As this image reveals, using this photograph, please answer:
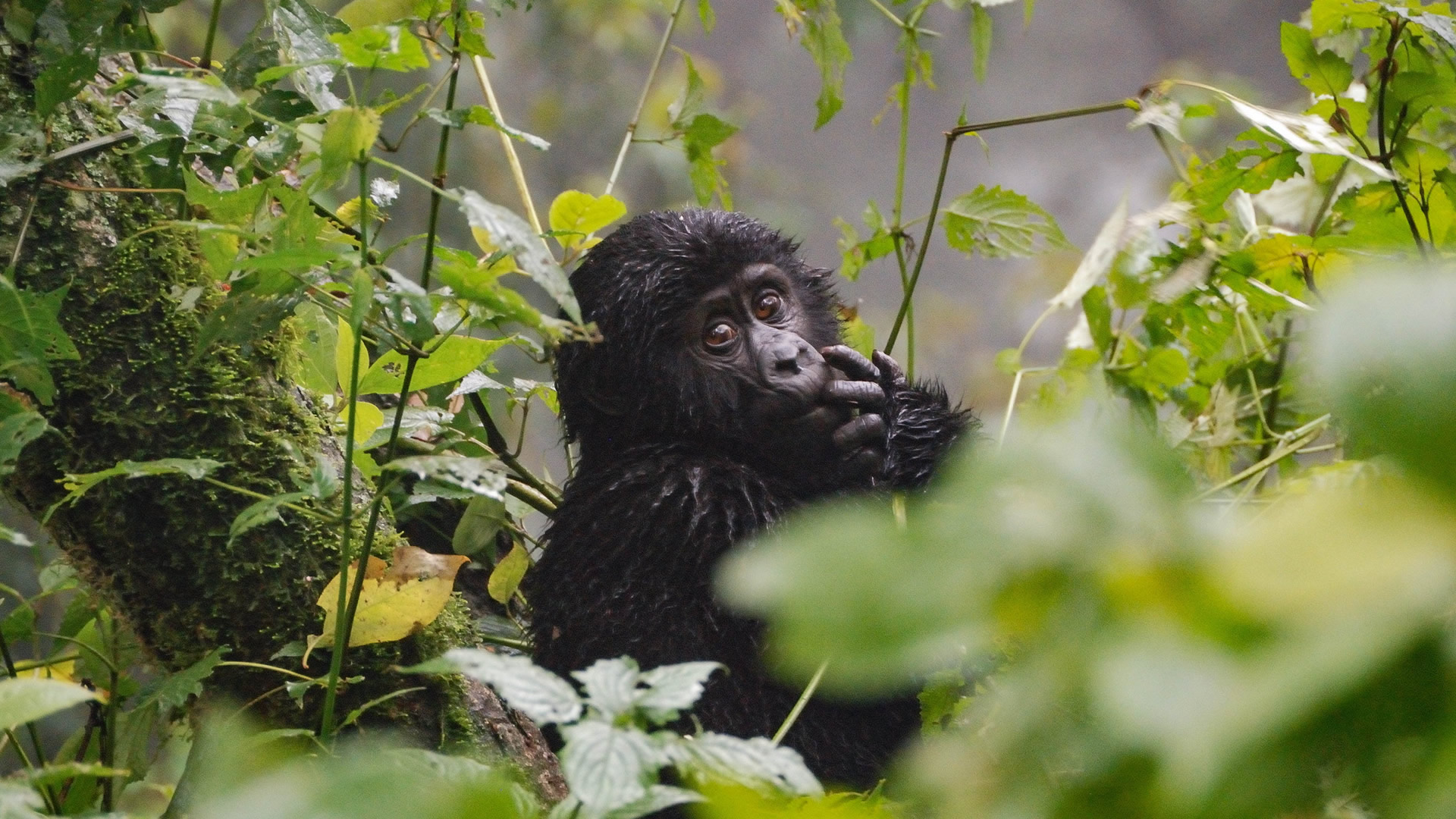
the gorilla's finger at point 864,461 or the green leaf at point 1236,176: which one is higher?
the green leaf at point 1236,176

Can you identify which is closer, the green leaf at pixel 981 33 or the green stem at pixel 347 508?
the green stem at pixel 347 508

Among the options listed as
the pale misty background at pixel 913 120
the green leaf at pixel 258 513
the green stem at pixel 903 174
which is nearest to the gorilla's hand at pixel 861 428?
the green stem at pixel 903 174

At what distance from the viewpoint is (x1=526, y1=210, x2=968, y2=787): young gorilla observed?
1545 mm

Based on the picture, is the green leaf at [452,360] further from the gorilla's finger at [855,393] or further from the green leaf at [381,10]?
the gorilla's finger at [855,393]

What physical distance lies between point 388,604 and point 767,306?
0.94 metres

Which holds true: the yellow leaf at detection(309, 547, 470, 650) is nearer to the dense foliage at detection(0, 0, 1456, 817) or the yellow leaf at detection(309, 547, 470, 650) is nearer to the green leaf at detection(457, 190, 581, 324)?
the dense foliage at detection(0, 0, 1456, 817)

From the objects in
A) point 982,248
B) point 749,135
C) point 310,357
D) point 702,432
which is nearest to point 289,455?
point 310,357

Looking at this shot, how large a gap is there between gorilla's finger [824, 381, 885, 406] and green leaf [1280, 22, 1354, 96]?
0.74 metres

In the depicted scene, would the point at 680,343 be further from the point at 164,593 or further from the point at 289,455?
the point at 164,593

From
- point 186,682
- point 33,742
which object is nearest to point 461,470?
point 186,682

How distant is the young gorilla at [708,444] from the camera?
5.07ft

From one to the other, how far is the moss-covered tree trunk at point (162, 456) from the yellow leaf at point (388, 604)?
2.7 inches

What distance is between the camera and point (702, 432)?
1829 mm

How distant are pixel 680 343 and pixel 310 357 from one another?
608 mm
